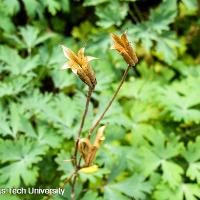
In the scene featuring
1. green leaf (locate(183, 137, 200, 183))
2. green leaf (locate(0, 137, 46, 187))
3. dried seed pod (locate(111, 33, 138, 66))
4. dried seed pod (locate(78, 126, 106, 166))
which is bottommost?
green leaf (locate(183, 137, 200, 183))

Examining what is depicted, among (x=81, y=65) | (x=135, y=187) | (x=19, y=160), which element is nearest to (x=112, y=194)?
(x=135, y=187)

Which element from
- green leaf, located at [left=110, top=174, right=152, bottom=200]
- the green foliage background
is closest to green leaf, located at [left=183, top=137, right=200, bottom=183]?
the green foliage background

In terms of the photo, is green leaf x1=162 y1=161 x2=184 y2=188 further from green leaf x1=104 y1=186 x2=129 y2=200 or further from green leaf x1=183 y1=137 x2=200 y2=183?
green leaf x1=104 y1=186 x2=129 y2=200

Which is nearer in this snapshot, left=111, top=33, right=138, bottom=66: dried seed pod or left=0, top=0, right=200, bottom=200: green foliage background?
left=111, top=33, right=138, bottom=66: dried seed pod

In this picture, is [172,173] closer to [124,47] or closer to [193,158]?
[193,158]

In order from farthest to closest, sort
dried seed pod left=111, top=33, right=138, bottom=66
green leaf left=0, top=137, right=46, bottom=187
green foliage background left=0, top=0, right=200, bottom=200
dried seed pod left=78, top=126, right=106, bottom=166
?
green foliage background left=0, top=0, right=200, bottom=200, green leaf left=0, top=137, right=46, bottom=187, dried seed pod left=78, top=126, right=106, bottom=166, dried seed pod left=111, top=33, right=138, bottom=66

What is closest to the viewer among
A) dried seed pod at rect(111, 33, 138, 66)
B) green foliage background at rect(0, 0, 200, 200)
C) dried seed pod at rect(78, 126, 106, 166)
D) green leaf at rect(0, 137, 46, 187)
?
dried seed pod at rect(111, 33, 138, 66)

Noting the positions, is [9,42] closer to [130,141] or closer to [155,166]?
[130,141]

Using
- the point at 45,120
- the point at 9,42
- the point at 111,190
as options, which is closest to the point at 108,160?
the point at 111,190

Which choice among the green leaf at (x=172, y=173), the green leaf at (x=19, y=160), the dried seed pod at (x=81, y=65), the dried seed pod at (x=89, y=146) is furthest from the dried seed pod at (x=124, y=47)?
the green leaf at (x=172, y=173)
